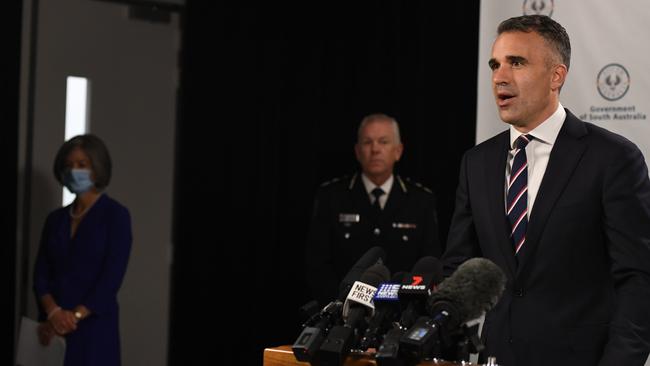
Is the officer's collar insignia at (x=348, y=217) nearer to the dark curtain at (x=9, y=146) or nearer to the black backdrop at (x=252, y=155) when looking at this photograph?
the black backdrop at (x=252, y=155)

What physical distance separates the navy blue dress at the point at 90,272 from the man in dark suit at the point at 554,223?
2.90m

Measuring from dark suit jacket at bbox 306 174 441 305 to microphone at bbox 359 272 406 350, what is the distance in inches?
122

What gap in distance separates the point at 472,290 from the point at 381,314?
0.18 m

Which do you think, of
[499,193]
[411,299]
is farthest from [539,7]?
[411,299]

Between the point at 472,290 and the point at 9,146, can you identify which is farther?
the point at 9,146

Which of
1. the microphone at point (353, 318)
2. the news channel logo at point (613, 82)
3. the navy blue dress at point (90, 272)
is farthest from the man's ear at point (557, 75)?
the navy blue dress at point (90, 272)

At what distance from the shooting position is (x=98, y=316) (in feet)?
16.7

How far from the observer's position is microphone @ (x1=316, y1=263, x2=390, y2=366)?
1737 mm

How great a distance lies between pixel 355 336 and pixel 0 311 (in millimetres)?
3955

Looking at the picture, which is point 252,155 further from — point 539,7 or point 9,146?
point 539,7

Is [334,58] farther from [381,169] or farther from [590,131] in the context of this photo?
[590,131]

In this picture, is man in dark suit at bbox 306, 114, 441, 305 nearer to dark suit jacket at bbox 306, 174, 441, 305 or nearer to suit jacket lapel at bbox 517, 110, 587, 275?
dark suit jacket at bbox 306, 174, 441, 305

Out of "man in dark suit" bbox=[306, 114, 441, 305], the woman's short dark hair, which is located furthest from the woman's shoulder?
"man in dark suit" bbox=[306, 114, 441, 305]

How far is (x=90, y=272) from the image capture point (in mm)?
5156
